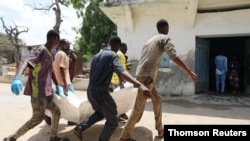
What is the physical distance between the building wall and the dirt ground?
0.67 meters

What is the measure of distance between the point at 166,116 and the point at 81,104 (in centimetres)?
209

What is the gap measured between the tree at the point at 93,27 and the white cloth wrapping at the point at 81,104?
13.1m

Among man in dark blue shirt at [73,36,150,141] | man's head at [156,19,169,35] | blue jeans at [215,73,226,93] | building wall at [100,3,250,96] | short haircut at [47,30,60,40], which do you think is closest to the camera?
man in dark blue shirt at [73,36,150,141]

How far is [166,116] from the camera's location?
18.3ft

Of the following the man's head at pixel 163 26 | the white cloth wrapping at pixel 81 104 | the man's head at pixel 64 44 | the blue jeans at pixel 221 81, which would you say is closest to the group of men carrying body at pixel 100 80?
the man's head at pixel 163 26

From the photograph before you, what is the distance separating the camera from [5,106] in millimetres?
6746

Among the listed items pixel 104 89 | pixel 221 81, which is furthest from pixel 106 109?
pixel 221 81

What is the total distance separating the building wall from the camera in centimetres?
777

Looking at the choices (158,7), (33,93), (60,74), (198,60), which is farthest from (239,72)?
(33,93)

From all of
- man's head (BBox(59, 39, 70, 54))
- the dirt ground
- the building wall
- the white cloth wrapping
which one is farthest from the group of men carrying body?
the building wall

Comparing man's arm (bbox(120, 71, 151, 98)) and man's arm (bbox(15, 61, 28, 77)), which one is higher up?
man's arm (bbox(15, 61, 28, 77))

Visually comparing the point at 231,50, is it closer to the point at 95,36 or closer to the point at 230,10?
the point at 230,10

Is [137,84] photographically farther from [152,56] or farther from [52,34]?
[52,34]

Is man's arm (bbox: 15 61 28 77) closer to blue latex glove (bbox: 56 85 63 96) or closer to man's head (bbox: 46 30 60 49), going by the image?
man's head (bbox: 46 30 60 49)
